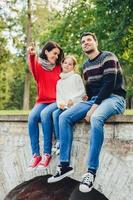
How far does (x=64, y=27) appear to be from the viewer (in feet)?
67.4

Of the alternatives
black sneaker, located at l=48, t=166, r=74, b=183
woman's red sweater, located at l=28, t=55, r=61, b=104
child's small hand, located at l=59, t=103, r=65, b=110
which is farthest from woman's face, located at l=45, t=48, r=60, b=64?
black sneaker, located at l=48, t=166, r=74, b=183

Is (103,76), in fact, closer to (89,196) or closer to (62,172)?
(62,172)

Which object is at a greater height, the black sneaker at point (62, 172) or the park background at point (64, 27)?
the park background at point (64, 27)

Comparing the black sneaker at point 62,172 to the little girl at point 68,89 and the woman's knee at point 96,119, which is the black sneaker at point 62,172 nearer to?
the little girl at point 68,89

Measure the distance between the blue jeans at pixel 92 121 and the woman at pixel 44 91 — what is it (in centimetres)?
49

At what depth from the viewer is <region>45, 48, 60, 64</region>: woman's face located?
22.3 ft

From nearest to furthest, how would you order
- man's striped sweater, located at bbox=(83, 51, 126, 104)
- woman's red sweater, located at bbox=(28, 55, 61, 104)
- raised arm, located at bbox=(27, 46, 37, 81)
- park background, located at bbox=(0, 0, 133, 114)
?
man's striped sweater, located at bbox=(83, 51, 126, 104) → raised arm, located at bbox=(27, 46, 37, 81) → woman's red sweater, located at bbox=(28, 55, 61, 104) → park background, located at bbox=(0, 0, 133, 114)

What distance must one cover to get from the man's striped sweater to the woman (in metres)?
0.57

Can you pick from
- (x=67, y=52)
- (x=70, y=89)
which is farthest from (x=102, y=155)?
(x=67, y=52)

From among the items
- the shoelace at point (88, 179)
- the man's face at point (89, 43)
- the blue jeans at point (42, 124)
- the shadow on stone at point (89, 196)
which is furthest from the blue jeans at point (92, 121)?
the shadow on stone at point (89, 196)

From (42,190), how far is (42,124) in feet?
6.52

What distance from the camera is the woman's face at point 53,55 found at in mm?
6809

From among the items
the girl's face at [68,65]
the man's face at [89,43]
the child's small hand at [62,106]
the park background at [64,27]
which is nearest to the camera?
the man's face at [89,43]

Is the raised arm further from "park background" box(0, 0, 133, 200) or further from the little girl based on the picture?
"park background" box(0, 0, 133, 200)
